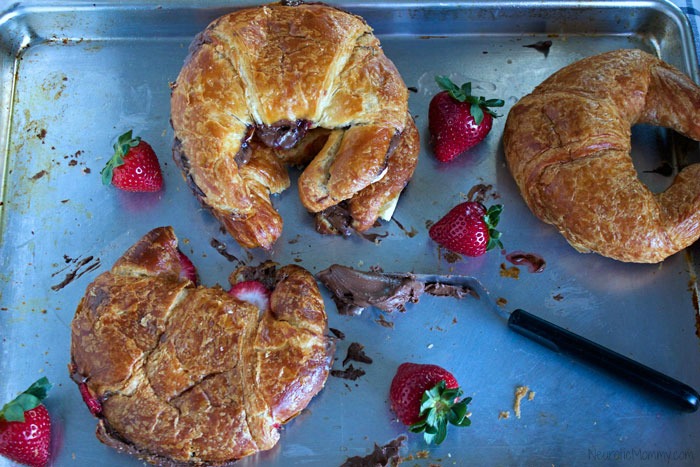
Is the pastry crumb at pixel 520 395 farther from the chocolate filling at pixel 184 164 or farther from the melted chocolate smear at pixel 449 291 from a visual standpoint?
the chocolate filling at pixel 184 164

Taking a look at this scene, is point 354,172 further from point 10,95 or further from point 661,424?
point 10,95

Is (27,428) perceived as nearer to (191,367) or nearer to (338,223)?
(191,367)

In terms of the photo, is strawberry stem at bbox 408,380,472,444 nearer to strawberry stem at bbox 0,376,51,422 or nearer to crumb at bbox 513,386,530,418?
crumb at bbox 513,386,530,418

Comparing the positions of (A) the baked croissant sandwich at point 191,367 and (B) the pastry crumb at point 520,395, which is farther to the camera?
(B) the pastry crumb at point 520,395

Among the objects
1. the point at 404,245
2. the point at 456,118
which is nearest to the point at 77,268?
the point at 404,245

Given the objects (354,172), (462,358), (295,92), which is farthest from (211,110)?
(462,358)

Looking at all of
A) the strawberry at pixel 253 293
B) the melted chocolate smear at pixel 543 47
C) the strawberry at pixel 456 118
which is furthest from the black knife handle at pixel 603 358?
the melted chocolate smear at pixel 543 47
